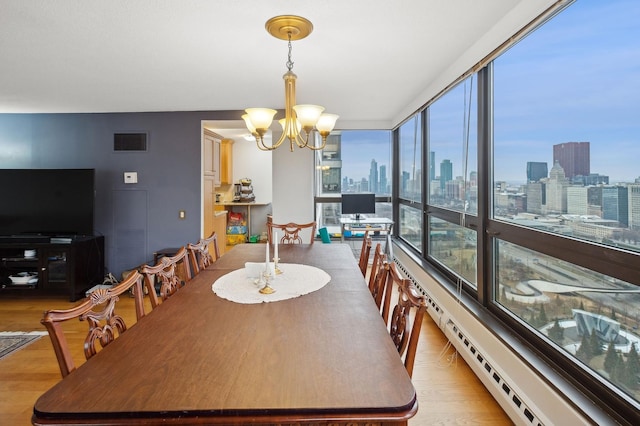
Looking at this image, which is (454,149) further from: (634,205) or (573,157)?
(634,205)

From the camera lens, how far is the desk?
5.03m

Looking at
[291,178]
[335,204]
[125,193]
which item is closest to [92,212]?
[125,193]

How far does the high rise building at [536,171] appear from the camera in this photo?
1933mm

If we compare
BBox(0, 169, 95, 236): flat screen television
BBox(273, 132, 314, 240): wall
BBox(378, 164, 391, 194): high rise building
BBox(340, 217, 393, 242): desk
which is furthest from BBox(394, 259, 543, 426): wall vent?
BBox(0, 169, 95, 236): flat screen television

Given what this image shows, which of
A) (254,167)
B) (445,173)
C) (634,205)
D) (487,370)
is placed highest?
(254,167)

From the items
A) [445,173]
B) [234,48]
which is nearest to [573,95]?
[445,173]

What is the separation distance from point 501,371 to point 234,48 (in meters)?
2.75

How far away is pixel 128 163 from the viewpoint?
4742mm

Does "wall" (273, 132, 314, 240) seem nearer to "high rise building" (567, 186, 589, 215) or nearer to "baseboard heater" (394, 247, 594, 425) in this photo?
"baseboard heater" (394, 247, 594, 425)

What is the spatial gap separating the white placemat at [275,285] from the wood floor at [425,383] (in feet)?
3.15

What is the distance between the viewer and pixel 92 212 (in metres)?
4.40

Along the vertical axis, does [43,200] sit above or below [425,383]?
above

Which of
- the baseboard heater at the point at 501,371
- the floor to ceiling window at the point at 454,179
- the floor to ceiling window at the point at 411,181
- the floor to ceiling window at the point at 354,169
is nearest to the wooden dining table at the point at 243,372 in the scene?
the baseboard heater at the point at 501,371

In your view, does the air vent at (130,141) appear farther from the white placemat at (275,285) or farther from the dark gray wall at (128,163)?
the white placemat at (275,285)
